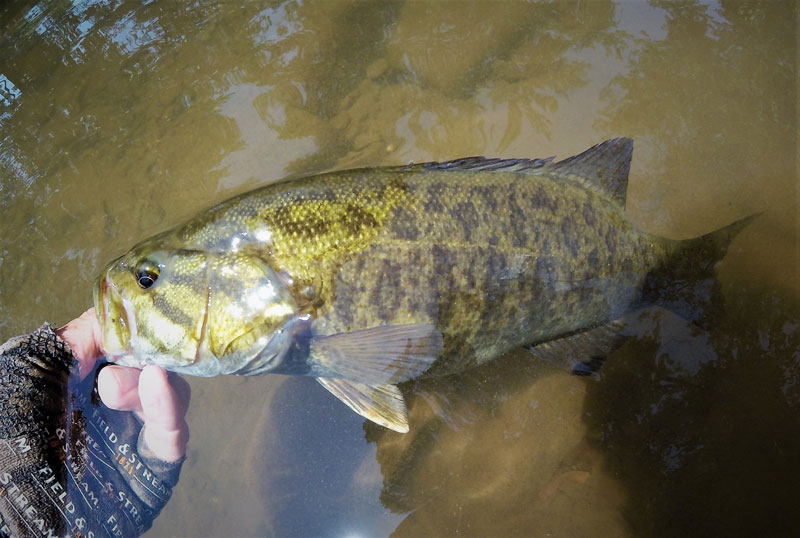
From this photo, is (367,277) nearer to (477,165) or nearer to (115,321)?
(477,165)

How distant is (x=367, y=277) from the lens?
2.16 metres

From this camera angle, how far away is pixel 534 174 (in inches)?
95.4

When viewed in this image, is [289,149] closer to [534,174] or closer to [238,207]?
[238,207]

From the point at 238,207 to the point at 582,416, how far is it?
2227mm

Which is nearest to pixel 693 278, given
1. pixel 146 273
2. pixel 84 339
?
pixel 146 273

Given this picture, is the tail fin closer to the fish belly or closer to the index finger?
the fish belly

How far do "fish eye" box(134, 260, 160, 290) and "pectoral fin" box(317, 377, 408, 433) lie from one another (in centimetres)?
90

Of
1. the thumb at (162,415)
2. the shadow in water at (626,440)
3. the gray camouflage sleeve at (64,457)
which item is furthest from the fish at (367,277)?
the shadow in water at (626,440)

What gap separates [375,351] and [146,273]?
3.53 ft

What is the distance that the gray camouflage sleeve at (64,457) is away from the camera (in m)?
2.17

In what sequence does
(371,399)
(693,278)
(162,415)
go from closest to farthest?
(371,399) < (162,415) < (693,278)

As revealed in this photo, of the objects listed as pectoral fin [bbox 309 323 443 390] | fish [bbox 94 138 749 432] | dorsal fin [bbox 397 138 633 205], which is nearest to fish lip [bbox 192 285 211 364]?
fish [bbox 94 138 749 432]

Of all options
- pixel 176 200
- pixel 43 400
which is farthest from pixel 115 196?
pixel 43 400

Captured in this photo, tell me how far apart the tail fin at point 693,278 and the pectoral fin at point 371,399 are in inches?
55.7
